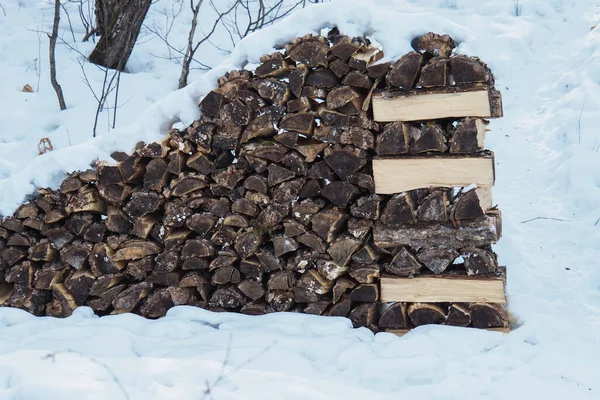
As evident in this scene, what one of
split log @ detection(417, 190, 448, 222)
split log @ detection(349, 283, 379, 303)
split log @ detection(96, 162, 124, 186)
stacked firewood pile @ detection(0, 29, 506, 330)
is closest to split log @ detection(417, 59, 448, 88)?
stacked firewood pile @ detection(0, 29, 506, 330)

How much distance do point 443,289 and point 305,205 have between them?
0.85 m

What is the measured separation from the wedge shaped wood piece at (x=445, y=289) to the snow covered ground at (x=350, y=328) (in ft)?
0.56

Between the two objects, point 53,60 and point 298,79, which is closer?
point 298,79

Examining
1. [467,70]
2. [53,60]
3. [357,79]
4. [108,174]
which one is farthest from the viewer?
[53,60]

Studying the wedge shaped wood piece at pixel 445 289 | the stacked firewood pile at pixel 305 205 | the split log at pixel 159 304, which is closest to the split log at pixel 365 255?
the stacked firewood pile at pixel 305 205

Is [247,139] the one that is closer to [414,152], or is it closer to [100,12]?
[414,152]

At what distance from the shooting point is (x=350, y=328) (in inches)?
128

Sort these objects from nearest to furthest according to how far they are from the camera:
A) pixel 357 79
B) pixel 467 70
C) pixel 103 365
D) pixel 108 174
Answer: pixel 103 365 → pixel 467 70 → pixel 357 79 → pixel 108 174

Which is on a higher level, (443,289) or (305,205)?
(305,205)

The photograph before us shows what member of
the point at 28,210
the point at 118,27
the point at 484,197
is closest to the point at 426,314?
the point at 484,197

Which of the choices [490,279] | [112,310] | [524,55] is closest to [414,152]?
[490,279]

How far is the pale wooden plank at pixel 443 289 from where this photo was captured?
10.4 feet

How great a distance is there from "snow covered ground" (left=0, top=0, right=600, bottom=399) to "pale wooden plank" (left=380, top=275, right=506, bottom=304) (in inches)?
6.7

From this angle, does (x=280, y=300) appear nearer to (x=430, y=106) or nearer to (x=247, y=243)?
Answer: (x=247, y=243)
